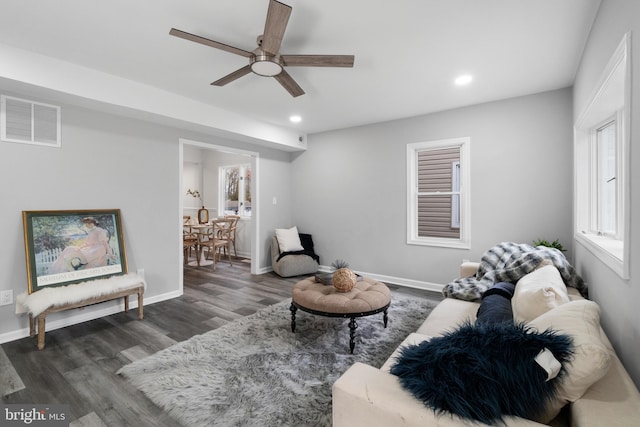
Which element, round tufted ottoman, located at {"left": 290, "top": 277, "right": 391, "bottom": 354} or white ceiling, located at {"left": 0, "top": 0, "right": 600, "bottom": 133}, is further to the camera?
round tufted ottoman, located at {"left": 290, "top": 277, "right": 391, "bottom": 354}

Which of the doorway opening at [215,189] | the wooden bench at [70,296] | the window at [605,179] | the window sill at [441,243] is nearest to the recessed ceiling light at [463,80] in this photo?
the window at [605,179]

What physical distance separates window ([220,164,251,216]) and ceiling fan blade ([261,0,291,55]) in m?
5.02

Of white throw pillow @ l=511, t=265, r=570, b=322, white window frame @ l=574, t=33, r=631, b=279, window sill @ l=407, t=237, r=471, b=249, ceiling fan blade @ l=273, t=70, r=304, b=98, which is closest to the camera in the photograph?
white window frame @ l=574, t=33, r=631, b=279

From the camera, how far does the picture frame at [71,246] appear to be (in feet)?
9.40

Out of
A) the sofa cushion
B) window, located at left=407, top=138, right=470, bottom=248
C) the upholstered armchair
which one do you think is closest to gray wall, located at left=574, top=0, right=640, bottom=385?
the sofa cushion

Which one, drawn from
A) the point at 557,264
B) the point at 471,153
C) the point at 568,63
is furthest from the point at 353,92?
the point at 557,264

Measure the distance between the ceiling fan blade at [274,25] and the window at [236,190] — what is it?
5.02 meters

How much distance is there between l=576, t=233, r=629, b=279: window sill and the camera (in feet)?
4.69

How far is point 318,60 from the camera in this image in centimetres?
227

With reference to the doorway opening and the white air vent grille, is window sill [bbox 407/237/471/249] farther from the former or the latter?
the white air vent grille

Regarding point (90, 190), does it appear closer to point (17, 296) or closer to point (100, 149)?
point (100, 149)

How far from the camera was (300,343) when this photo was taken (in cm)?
267

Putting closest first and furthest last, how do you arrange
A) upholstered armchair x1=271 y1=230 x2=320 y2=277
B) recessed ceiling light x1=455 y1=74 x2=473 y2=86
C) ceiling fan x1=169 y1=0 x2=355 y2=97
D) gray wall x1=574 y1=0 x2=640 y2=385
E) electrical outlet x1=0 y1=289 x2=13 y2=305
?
gray wall x1=574 y1=0 x2=640 y2=385
ceiling fan x1=169 y1=0 x2=355 y2=97
electrical outlet x1=0 y1=289 x2=13 y2=305
recessed ceiling light x1=455 y1=74 x2=473 y2=86
upholstered armchair x1=271 y1=230 x2=320 y2=277

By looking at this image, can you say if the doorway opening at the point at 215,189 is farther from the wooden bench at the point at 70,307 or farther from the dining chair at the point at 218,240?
the wooden bench at the point at 70,307
